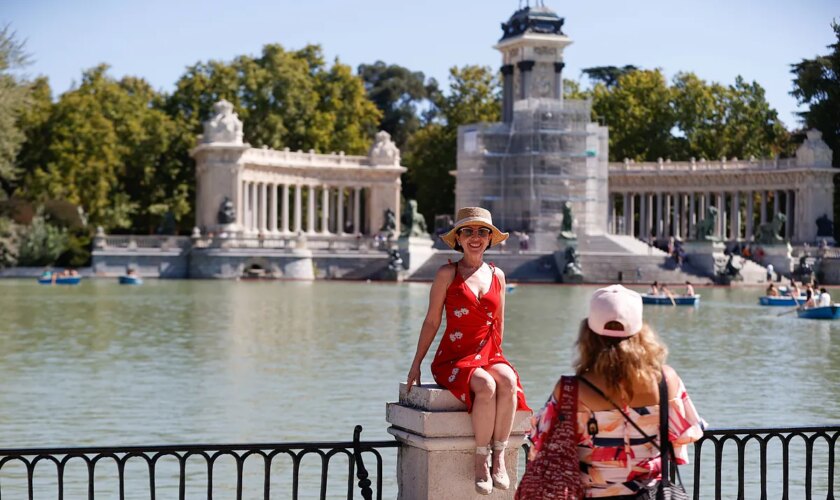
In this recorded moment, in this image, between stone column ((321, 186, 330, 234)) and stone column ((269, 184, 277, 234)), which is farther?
stone column ((321, 186, 330, 234))

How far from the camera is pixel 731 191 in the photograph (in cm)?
9444

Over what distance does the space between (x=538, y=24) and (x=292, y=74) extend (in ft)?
56.7

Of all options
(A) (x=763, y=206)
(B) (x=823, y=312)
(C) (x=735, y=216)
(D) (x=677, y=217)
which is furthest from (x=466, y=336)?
(D) (x=677, y=217)

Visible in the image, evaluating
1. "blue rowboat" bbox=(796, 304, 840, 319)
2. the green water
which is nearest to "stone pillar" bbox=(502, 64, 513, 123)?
the green water

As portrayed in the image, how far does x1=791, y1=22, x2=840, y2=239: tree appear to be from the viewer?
87.3 meters

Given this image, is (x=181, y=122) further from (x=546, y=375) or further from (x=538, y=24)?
(x=546, y=375)

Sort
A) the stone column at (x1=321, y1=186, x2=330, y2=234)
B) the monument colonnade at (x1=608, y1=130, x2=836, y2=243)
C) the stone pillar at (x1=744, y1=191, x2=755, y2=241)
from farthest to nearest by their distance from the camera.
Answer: the stone column at (x1=321, y1=186, x2=330, y2=234) → the stone pillar at (x1=744, y1=191, x2=755, y2=241) → the monument colonnade at (x1=608, y1=130, x2=836, y2=243)

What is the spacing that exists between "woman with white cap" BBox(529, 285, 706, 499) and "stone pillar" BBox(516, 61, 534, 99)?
280ft

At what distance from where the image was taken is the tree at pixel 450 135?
341ft

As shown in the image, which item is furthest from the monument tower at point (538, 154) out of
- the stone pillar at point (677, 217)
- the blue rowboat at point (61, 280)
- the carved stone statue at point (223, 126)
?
the blue rowboat at point (61, 280)

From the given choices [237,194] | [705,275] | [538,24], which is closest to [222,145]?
[237,194]

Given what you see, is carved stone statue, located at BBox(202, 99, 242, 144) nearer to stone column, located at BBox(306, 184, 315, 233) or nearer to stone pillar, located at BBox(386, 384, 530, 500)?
stone column, located at BBox(306, 184, 315, 233)

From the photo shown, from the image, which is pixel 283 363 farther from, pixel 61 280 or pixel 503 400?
pixel 61 280

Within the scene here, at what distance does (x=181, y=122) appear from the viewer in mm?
96250
